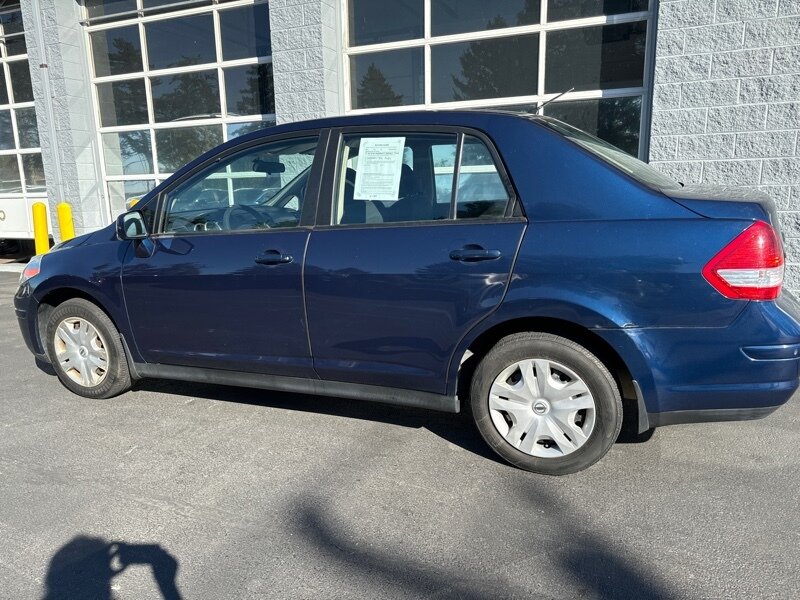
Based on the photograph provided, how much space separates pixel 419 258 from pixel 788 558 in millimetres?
1959

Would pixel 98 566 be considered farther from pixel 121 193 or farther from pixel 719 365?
pixel 121 193

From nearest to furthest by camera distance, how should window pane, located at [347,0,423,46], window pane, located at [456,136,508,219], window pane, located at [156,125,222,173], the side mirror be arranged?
window pane, located at [456,136,508,219], the side mirror, window pane, located at [347,0,423,46], window pane, located at [156,125,222,173]

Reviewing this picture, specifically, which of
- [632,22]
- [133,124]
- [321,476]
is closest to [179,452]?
[321,476]

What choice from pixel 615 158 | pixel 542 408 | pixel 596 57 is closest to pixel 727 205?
pixel 615 158

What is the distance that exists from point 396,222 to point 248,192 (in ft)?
3.40

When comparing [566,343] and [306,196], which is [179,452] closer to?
[306,196]

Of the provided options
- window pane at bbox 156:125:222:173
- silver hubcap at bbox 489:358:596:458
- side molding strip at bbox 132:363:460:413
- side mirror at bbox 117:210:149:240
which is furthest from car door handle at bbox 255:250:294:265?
window pane at bbox 156:125:222:173

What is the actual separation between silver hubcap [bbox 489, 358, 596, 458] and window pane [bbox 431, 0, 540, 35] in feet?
18.0

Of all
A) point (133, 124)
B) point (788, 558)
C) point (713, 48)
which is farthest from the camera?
point (133, 124)

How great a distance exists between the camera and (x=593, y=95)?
6.64m

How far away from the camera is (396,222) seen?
3037 mm

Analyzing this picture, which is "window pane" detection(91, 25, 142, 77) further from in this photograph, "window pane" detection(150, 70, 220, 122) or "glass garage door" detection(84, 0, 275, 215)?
"window pane" detection(150, 70, 220, 122)

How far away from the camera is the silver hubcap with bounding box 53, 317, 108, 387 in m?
3.92

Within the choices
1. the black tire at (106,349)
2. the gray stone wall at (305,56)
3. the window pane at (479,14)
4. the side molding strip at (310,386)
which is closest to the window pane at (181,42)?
the gray stone wall at (305,56)
